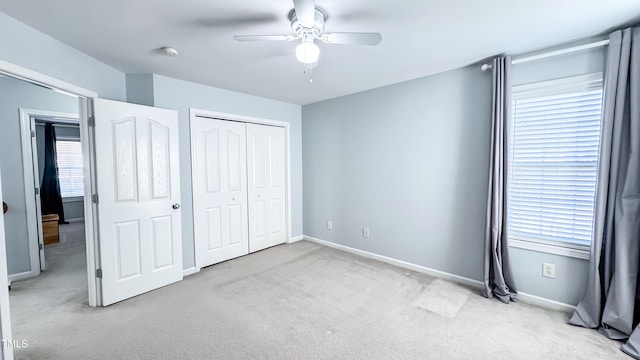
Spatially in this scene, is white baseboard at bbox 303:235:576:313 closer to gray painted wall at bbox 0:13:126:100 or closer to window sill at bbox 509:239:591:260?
window sill at bbox 509:239:591:260

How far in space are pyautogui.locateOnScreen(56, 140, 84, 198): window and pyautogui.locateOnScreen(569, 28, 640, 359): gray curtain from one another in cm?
893

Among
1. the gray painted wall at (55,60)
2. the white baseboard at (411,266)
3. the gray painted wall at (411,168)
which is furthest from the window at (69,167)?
the white baseboard at (411,266)

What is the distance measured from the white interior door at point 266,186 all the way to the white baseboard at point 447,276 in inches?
29.1

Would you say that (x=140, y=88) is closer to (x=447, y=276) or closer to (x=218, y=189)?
(x=218, y=189)

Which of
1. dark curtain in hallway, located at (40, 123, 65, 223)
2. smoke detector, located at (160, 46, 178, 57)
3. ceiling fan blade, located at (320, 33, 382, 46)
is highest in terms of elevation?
smoke detector, located at (160, 46, 178, 57)

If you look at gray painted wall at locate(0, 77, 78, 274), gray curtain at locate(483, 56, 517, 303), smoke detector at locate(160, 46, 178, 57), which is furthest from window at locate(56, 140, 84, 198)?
gray curtain at locate(483, 56, 517, 303)

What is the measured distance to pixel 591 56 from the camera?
2201 millimetres

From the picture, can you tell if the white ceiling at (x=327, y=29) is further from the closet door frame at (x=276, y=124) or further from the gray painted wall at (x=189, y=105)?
the closet door frame at (x=276, y=124)

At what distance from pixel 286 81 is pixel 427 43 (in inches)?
65.8

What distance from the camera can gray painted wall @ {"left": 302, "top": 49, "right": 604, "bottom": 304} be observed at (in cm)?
252

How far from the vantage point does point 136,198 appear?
273cm

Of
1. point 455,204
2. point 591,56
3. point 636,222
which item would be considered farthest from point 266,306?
point 591,56

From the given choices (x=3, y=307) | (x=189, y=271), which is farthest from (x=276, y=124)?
(x=3, y=307)

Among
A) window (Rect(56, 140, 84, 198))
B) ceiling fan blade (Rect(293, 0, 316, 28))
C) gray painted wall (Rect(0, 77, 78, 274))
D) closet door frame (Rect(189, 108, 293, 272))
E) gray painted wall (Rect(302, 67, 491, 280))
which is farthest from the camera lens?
window (Rect(56, 140, 84, 198))
